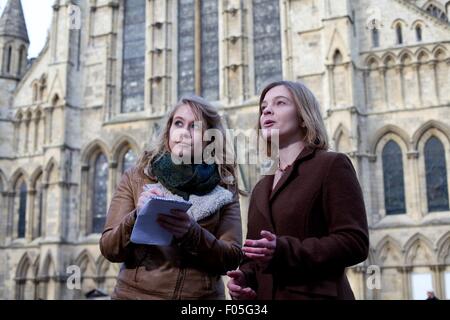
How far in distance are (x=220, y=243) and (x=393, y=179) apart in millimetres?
13718

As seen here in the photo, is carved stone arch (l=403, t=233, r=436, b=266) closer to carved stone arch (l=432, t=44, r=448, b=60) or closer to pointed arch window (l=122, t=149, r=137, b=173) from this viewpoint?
carved stone arch (l=432, t=44, r=448, b=60)

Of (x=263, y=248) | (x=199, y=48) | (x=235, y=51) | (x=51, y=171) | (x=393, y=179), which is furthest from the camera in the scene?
(x=199, y=48)

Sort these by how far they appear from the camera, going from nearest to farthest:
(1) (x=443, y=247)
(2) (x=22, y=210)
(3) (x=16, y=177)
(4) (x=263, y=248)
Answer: (4) (x=263, y=248)
(1) (x=443, y=247)
(2) (x=22, y=210)
(3) (x=16, y=177)

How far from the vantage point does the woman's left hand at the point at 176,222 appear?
232cm

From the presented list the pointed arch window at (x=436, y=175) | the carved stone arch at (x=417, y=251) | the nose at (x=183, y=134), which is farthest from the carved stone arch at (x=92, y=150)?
the nose at (x=183, y=134)

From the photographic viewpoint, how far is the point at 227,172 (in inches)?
115

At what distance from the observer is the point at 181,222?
7.66 feet

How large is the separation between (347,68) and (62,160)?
9956 mm

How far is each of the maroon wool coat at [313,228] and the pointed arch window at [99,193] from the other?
16.8 metres

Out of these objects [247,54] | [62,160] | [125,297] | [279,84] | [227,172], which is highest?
[247,54]

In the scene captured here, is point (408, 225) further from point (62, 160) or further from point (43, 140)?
point (43, 140)

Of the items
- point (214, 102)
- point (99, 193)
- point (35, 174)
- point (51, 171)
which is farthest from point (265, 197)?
point (35, 174)

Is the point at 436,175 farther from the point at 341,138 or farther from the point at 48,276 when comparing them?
the point at 48,276

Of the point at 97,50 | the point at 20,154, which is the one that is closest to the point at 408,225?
the point at 97,50
